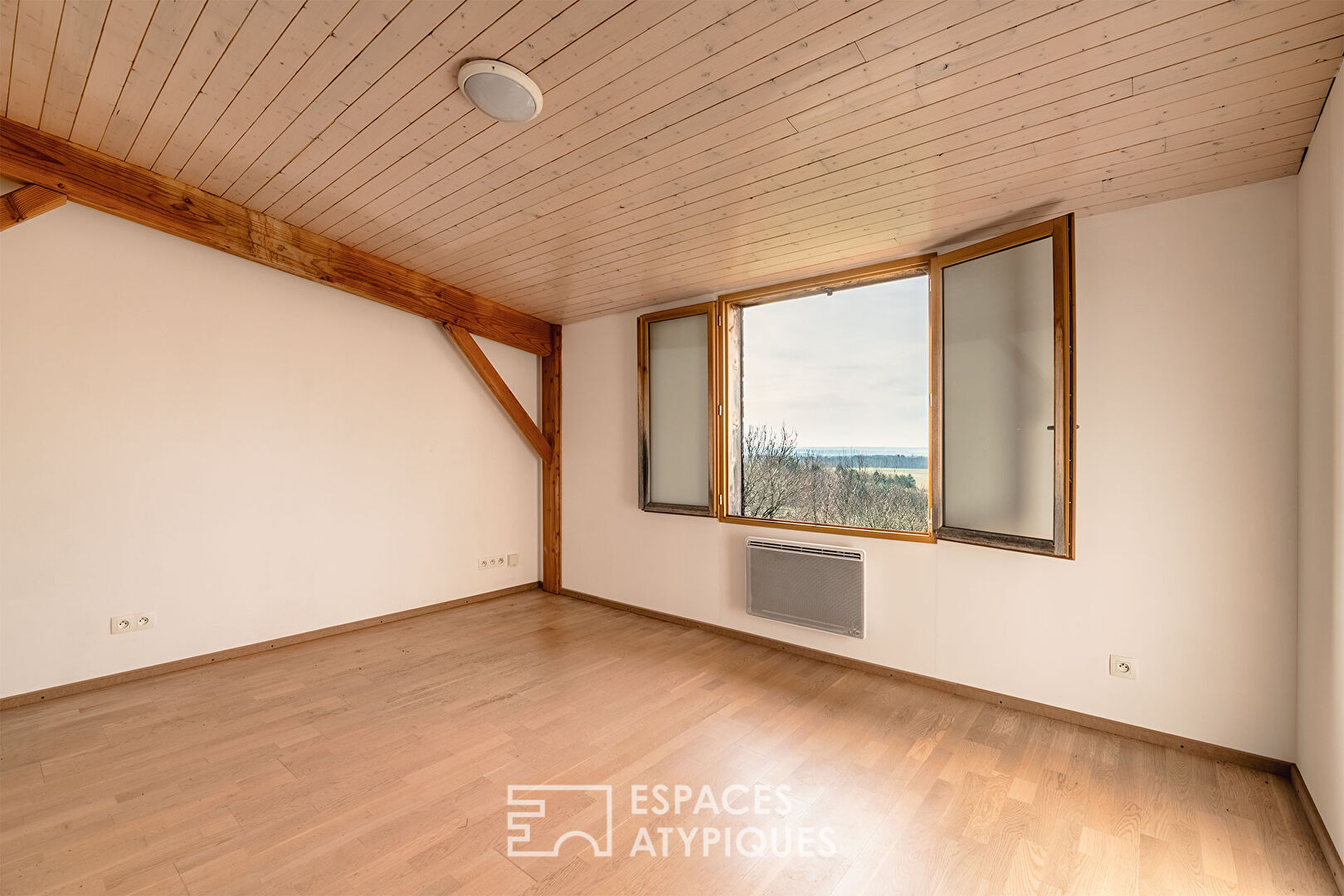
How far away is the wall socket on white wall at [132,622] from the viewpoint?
3141 millimetres

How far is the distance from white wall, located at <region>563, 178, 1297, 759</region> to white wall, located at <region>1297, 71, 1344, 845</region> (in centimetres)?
10

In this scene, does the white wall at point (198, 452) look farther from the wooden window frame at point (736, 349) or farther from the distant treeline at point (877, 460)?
the distant treeline at point (877, 460)

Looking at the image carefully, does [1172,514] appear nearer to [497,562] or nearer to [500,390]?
[500,390]

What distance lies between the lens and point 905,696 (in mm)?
3164

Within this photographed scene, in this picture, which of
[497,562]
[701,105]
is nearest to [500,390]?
[497,562]

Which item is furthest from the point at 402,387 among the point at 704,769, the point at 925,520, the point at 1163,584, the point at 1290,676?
the point at 1290,676

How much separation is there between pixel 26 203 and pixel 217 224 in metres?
0.71

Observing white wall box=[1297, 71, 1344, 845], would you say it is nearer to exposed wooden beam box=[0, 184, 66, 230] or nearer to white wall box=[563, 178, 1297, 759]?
white wall box=[563, 178, 1297, 759]

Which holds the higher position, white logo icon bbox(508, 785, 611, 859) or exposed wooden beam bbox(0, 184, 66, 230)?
exposed wooden beam bbox(0, 184, 66, 230)

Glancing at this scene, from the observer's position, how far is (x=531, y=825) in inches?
80.6

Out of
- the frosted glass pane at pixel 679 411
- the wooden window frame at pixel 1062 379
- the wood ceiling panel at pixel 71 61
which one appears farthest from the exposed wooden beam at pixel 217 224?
the wooden window frame at pixel 1062 379

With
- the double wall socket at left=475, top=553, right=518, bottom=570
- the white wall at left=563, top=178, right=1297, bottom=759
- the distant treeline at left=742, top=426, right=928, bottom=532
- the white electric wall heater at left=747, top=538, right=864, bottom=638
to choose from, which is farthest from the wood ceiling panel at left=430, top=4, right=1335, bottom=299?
the double wall socket at left=475, top=553, right=518, bottom=570

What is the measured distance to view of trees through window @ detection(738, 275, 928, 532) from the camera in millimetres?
3637

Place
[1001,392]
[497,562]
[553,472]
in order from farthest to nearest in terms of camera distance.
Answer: [553,472]
[497,562]
[1001,392]
